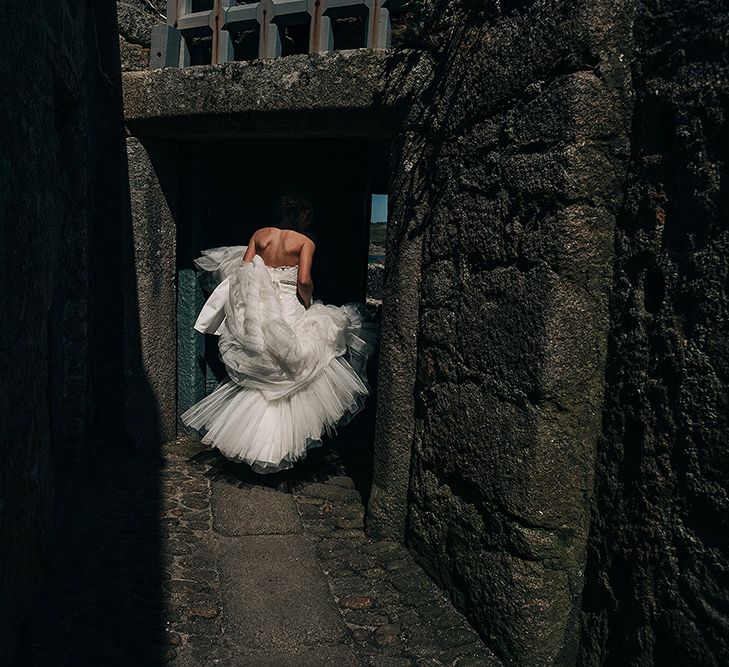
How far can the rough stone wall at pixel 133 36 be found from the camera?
450cm

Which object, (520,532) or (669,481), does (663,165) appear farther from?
Result: (520,532)

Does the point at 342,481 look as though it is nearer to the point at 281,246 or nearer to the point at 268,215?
the point at 281,246

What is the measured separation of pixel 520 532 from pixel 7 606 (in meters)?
1.76

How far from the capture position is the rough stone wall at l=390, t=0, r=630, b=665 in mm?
2445

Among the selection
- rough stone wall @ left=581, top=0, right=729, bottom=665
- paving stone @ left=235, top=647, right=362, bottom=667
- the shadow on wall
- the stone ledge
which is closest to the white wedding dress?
the shadow on wall

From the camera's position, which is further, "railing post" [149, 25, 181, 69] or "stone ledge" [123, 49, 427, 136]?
"railing post" [149, 25, 181, 69]

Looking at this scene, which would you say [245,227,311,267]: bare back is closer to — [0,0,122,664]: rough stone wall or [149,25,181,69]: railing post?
[0,0,122,664]: rough stone wall

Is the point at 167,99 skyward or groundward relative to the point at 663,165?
skyward

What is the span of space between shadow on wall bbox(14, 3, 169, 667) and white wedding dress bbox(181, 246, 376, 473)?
504 millimetres

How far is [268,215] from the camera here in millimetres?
5828

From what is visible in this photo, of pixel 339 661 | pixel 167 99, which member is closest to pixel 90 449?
pixel 167 99

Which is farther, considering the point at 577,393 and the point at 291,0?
the point at 291,0

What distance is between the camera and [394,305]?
3.54m

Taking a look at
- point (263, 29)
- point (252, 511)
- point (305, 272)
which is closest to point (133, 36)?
point (263, 29)
